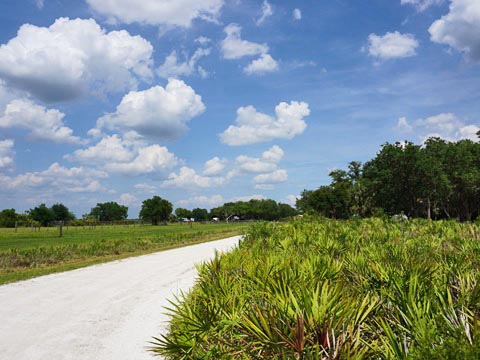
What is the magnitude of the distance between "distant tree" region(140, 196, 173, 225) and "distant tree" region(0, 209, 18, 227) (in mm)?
37390

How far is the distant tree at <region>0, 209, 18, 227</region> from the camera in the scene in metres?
103

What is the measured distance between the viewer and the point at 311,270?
554 centimetres

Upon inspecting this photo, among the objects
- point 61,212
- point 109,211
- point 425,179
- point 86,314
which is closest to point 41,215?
point 61,212

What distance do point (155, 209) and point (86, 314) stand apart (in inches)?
4662

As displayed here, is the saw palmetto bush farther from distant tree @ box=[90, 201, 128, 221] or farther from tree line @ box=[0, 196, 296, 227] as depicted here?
distant tree @ box=[90, 201, 128, 221]

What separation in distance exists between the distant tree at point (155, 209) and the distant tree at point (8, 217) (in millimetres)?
37390

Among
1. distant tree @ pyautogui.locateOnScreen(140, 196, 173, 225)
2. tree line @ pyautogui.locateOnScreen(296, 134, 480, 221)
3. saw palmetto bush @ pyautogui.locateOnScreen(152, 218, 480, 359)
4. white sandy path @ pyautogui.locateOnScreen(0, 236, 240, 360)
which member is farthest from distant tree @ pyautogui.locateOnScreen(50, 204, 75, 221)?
saw palmetto bush @ pyautogui.locateOnScreen(152, 218, 480, 359)

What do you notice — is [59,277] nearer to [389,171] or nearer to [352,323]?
[352,323]

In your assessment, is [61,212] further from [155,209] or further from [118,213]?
[118,213]

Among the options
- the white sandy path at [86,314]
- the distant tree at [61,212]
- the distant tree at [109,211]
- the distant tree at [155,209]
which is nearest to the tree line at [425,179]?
the white sandy path at [86,314]

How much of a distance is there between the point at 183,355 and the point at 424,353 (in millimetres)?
3220

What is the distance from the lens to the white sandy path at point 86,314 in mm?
6727

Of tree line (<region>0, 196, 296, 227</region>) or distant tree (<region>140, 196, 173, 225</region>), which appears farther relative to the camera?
distant tree (<region>140, 196, 173, 225</region>)

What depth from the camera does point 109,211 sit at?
188m
